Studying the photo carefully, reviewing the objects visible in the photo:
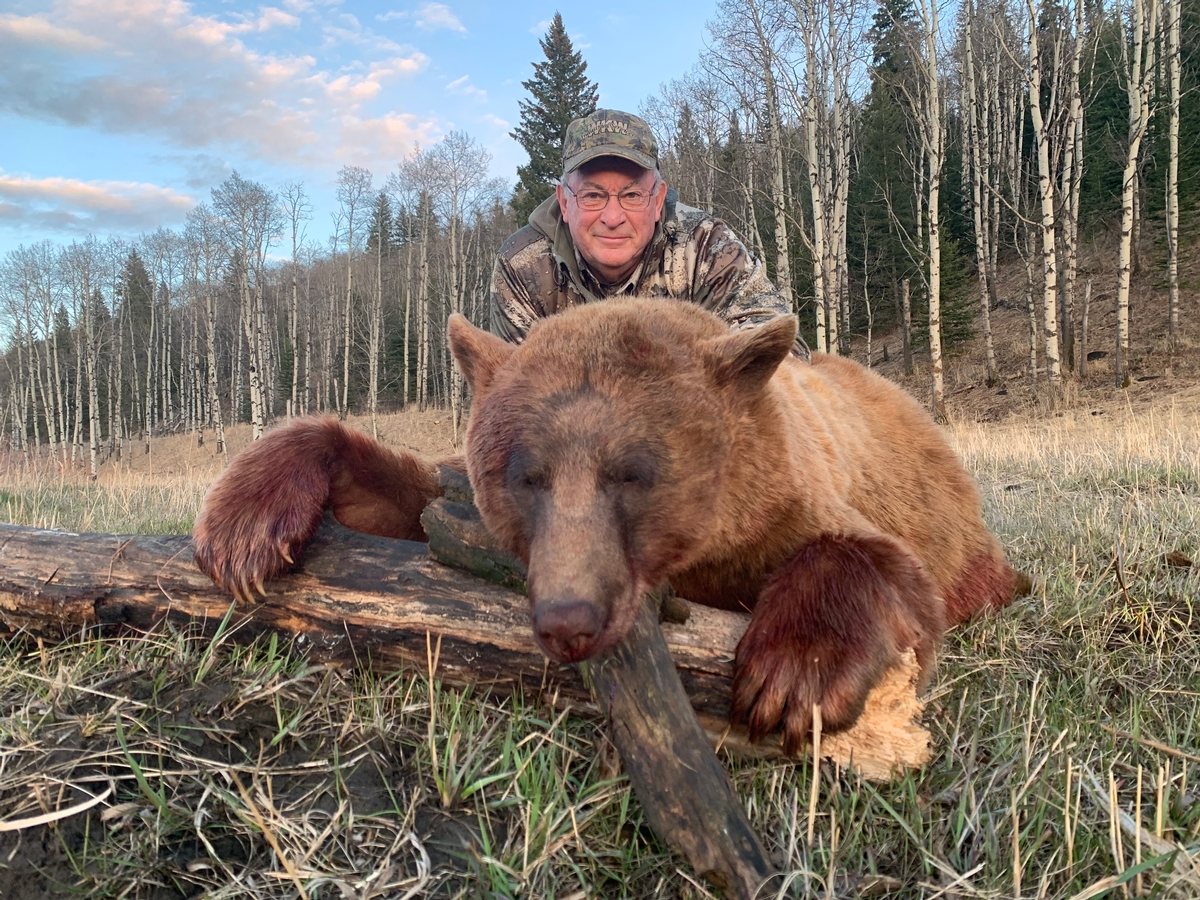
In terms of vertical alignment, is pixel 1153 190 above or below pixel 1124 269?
above

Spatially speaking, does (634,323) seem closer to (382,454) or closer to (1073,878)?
(382,454)

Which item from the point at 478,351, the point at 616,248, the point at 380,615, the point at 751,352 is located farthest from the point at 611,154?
the point at 380,615

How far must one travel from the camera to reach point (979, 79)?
25828 mm

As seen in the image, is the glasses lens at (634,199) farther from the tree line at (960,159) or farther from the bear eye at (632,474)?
the tree line at (960,159)

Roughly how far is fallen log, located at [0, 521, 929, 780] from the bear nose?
1.12 ft

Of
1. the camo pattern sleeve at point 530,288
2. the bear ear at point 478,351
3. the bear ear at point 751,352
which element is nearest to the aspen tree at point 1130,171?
the camo pattern sleeve at point 530,288

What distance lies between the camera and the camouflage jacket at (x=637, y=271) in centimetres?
436

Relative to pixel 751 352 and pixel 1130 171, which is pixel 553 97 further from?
pixel 751 352

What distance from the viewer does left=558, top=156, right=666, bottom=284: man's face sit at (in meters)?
4.13

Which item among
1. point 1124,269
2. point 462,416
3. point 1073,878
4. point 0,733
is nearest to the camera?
point 1073,878

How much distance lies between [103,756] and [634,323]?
1635mm

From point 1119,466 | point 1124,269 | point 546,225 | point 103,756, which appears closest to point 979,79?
point 1124,269

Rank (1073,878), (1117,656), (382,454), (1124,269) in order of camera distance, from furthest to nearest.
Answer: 1. (1124,269)
2. (382,454)
3. (1117,656)
4. (1073,878)

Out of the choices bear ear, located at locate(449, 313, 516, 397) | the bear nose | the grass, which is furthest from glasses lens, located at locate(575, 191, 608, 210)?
the bear nose
